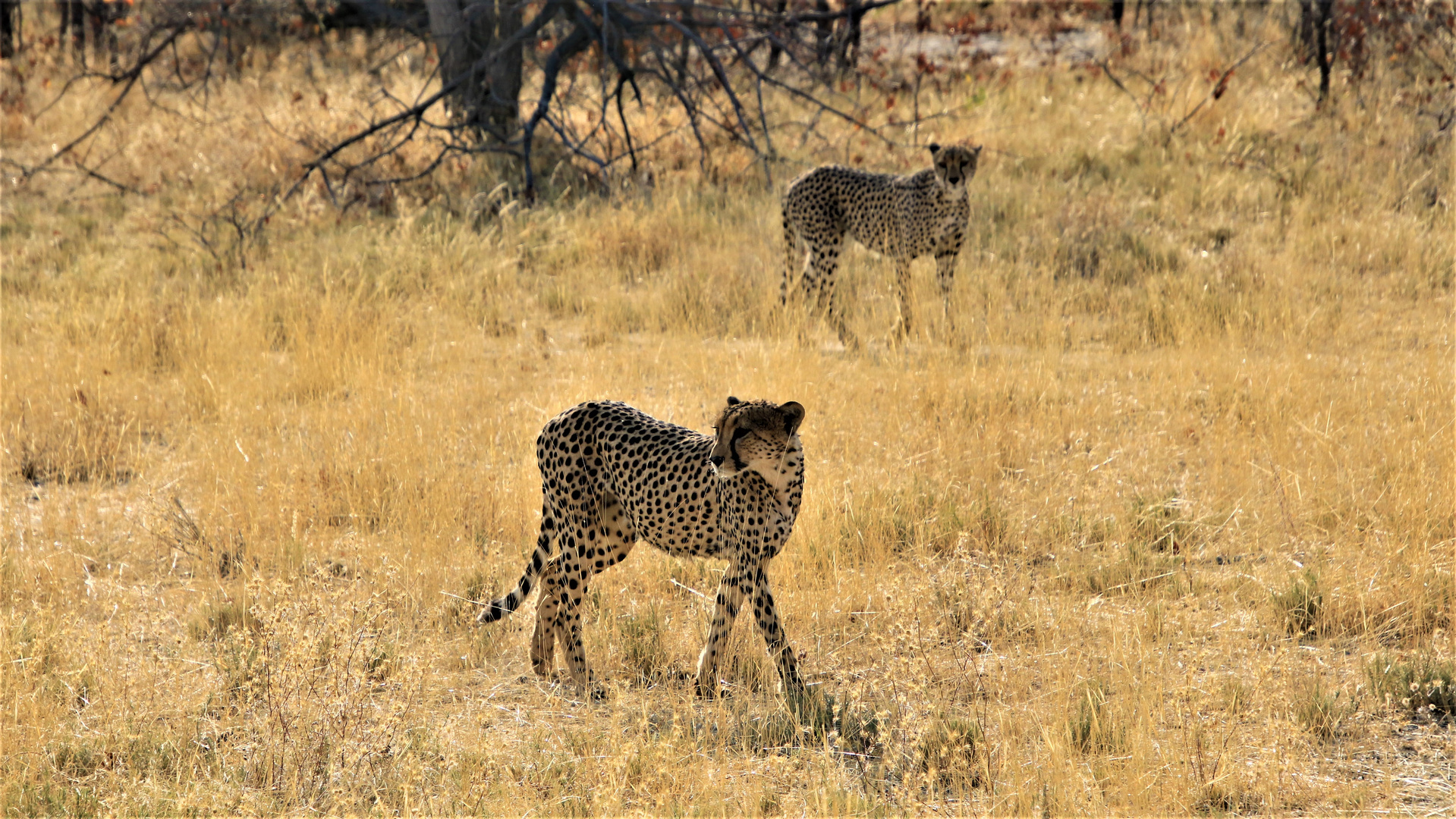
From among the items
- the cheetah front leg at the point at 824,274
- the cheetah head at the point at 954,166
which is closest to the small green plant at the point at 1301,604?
the cheetah head at the point at 954,166

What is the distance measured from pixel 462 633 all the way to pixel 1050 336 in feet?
13.6

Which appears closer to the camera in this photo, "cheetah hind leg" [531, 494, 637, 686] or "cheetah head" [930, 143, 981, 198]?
"cheetah hind leg" [531, 494, 637, 686]

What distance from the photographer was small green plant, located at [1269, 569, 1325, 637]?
13.8ft

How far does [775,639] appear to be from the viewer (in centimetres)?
367

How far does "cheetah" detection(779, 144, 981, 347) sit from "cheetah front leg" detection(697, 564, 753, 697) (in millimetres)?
3945

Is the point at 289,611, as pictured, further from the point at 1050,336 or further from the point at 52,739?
the point at 1050,336

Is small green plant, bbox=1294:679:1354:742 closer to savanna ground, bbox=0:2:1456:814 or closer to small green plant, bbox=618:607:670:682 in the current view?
savanna ground, bbox=0:2:1456:814

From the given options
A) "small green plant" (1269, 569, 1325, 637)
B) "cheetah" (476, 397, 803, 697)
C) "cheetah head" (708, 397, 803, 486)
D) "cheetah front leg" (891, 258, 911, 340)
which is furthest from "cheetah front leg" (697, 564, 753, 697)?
"cheetah front leg" (891, 258, 911, 340)

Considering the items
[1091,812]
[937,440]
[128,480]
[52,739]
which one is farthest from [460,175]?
[1091,812]

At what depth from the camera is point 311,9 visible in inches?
523

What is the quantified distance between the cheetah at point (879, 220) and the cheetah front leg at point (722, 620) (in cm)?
Result: 394

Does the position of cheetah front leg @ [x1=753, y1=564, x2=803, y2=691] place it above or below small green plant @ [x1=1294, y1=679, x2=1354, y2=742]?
above

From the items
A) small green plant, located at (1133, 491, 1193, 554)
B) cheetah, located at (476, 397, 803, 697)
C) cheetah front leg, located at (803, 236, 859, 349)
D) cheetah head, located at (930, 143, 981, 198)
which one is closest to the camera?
cheetah, located at (476, 397, 803, 697)

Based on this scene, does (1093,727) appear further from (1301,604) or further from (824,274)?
(824,274)
